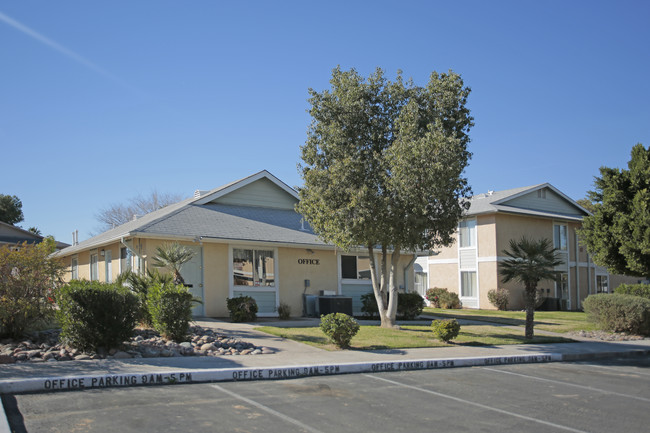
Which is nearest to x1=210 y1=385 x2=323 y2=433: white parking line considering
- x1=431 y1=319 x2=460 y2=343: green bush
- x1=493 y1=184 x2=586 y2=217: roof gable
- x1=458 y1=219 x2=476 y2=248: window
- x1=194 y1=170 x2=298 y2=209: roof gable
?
x1=431 y1=319 x2=460 y2=343: green bush

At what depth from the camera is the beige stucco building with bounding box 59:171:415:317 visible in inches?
765

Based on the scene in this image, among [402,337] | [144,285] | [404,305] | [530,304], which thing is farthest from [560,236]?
[144,285]

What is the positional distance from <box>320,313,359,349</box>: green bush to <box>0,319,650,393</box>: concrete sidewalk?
43 cm

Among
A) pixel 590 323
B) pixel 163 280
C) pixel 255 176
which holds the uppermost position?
pixel 255 176

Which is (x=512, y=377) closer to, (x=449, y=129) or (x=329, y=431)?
(x=329, y=431)

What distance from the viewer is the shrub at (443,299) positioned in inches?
1323

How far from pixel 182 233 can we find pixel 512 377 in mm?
11734

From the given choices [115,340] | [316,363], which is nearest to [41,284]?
[115,340]

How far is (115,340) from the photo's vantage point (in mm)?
11398

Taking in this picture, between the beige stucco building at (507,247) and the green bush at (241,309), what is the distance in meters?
15.7

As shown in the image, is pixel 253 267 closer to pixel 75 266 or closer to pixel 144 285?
pixel 144 285

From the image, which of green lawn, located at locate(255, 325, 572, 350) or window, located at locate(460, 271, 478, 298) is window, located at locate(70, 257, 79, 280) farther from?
window, located at locate(460, 271, 478, 298)

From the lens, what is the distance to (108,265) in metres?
22.7

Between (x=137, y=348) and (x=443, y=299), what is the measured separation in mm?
24762
